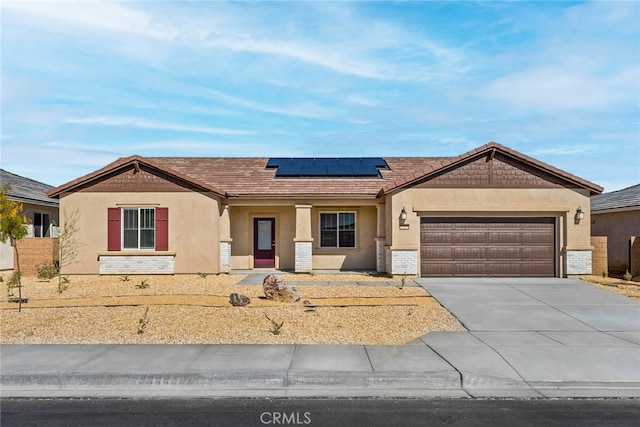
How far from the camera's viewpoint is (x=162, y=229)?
1908 cm

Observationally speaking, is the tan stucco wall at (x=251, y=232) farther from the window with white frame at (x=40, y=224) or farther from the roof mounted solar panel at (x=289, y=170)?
the window with white frame at (x=40, y=224)

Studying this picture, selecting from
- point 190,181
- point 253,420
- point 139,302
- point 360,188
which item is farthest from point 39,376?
point 360,188

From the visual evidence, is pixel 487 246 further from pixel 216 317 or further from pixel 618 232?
pixel 216 317

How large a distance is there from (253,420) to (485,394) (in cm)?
321

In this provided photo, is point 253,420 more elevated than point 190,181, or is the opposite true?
point 190,181

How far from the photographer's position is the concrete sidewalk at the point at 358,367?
7.19 meters

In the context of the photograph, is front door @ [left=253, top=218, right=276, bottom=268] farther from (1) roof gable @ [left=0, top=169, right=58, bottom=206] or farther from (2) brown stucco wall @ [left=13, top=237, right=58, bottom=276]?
(1) roof gable @ [left=0, top=169, right=58, bottom=206]

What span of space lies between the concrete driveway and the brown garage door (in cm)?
173

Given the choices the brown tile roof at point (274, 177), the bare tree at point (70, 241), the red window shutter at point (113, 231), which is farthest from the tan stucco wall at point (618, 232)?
the bare tree at point (70, 241)

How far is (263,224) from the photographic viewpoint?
70.8ft

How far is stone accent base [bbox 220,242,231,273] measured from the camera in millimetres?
19641

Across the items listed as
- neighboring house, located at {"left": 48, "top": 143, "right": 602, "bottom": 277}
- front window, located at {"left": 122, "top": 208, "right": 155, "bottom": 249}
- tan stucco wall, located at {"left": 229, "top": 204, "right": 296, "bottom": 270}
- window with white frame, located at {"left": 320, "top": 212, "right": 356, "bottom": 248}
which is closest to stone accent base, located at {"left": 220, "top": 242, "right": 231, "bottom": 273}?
neighboring house, located at {"left": 48, "top": 143, "right": 602, "bottom": 277}

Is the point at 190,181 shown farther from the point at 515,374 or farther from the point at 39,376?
the point at 515,374

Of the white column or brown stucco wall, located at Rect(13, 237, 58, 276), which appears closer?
brown stucco wall, located at Rect(13, 237, 58, 276)
